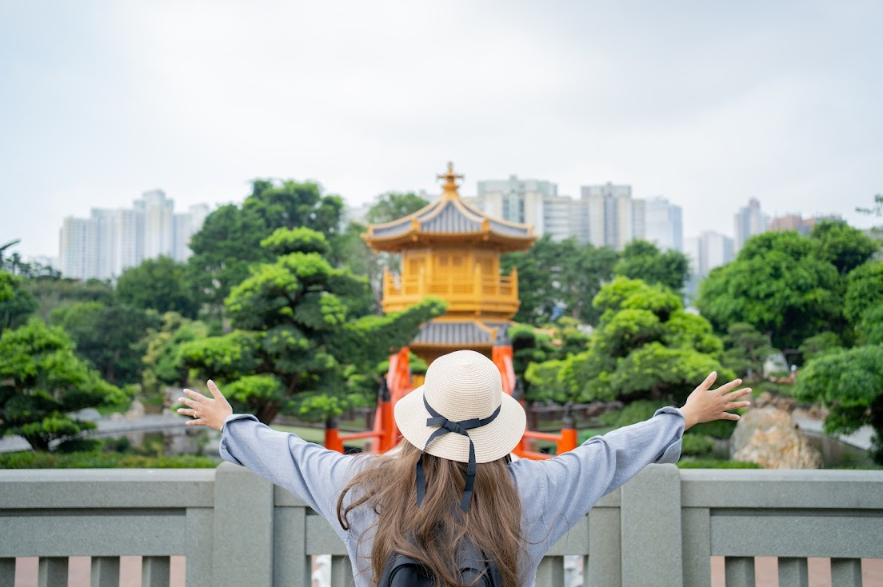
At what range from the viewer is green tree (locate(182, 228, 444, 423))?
848 cm

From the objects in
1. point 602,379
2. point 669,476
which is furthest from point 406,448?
point 602,379

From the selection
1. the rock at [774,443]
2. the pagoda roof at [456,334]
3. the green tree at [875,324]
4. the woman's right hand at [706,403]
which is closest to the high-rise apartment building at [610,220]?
the pagoda roof at [456,334]

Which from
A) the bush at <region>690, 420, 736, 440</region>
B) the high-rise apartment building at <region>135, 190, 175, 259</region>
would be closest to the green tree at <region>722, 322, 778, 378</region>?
the bush at <region>690, 420, 736, 440</region>

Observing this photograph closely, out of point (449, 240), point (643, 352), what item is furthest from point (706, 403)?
point (449, 240)

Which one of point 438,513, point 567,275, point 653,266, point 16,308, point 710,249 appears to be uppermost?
point 710,249

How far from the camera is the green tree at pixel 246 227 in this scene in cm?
→ 2162

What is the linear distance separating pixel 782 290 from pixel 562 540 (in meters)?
18.2

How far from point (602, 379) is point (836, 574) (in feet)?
27.6

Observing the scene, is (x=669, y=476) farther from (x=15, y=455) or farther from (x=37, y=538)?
(x=15, y=455)

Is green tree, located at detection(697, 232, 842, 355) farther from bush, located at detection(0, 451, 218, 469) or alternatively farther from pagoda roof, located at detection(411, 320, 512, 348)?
bush, located at detection(0, 451, 218, 469)

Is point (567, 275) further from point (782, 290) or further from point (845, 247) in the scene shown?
point (845, 247)

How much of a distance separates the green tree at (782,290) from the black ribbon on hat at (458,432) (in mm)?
18902

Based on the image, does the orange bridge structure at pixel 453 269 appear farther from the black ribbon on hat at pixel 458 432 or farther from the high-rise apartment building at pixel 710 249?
the high-rise apartment building at pixel 710 249

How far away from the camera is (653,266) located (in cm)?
2419
